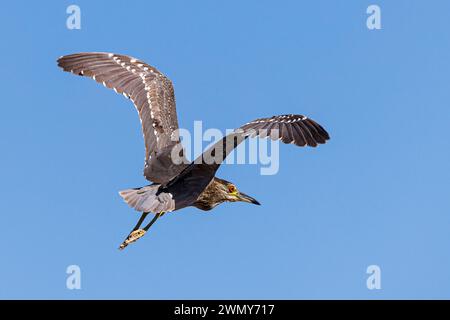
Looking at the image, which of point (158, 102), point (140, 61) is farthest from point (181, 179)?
point (140, 61)

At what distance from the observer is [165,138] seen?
13.2 meters

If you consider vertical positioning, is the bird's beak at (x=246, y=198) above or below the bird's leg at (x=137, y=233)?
above

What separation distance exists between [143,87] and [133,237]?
2971mm

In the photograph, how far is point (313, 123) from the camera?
1141 cm

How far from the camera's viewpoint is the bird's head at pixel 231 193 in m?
12.9

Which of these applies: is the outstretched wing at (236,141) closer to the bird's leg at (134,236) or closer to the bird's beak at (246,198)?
the bird's leg at (134,236)

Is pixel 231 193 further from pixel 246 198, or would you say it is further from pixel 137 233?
pixel 137 233

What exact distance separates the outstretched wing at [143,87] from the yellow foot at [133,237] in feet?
3.45

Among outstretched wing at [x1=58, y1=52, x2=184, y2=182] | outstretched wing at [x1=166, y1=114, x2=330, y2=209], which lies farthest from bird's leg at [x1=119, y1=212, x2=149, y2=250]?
outstretched wing at [x1=166, y1=114, x2=330, y2=209]

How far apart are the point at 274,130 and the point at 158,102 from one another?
→ 11.0ft

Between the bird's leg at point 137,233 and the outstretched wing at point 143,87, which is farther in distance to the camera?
the outstretched wing at point 143,87

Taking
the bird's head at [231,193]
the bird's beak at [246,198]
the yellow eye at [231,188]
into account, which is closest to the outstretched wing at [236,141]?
the bird's head at [231,193]

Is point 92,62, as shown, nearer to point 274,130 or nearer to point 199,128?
point 199,128

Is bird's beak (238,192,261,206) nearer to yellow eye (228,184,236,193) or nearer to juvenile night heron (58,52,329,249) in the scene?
juvenile night heron (58,52,329,249)
